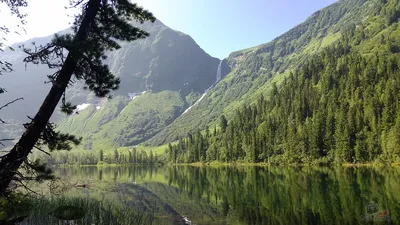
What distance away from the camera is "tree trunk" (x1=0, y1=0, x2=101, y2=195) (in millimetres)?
10703

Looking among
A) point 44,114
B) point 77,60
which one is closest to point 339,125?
point 77,60

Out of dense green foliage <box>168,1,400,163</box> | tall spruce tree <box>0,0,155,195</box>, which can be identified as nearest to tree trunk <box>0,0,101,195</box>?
tall spruce tree <box>0,0,155,195</box>

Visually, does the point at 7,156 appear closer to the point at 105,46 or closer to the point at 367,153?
the point at 105,46

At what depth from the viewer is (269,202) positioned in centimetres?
3950

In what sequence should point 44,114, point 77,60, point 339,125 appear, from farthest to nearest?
point 339,125 < point 77,60 < point 44,114

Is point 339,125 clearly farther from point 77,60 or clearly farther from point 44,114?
point 44,114

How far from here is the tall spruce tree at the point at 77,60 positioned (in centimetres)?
1217

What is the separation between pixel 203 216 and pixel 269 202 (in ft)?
33.7

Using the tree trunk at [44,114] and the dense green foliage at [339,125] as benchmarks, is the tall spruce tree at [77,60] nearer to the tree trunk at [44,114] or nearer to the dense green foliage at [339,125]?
the tree trunk at [44,114]

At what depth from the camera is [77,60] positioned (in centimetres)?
1322

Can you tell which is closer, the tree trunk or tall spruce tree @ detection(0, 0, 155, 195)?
the tree trunk

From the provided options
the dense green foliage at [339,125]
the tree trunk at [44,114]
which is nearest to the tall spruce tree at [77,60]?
the tree trunk at [44,114]

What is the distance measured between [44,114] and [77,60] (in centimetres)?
266

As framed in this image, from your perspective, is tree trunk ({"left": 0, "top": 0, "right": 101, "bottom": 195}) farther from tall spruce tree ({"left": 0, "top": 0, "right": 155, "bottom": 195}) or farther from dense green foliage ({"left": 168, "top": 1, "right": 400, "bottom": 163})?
dense green foliage ({"left": 168, "top": 1, "right": 400, "bottom": 163})
